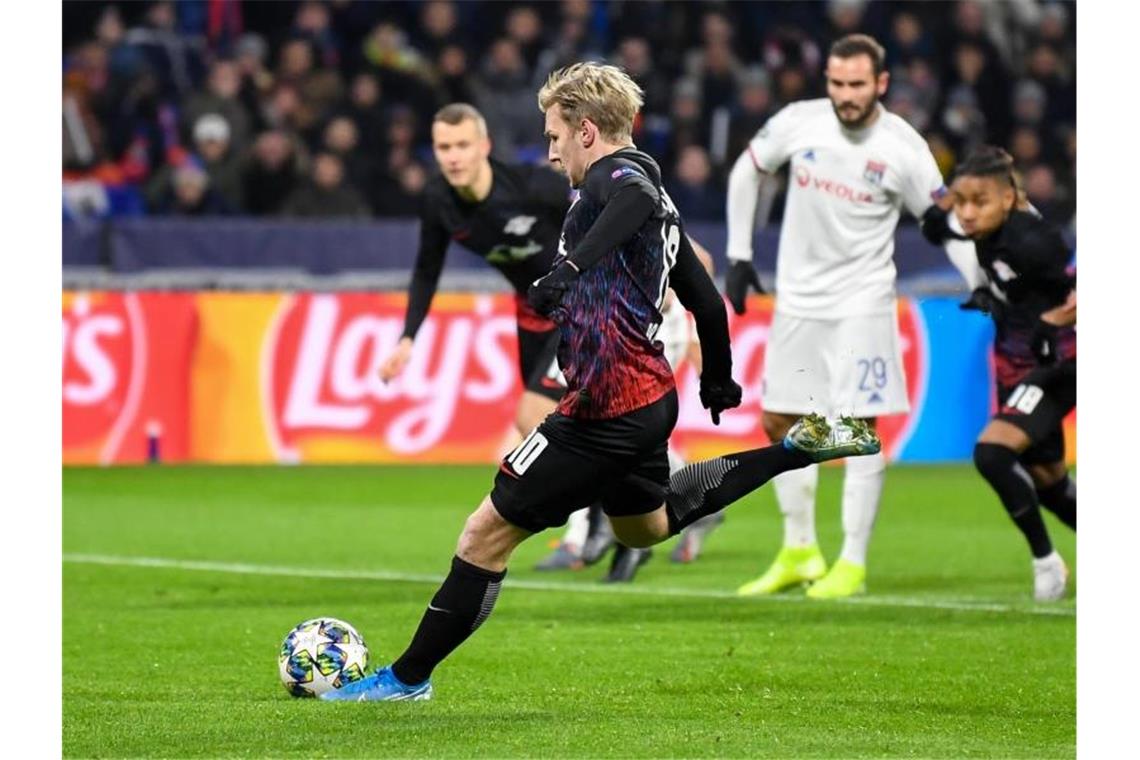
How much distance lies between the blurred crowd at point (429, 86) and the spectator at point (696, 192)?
0.06ft

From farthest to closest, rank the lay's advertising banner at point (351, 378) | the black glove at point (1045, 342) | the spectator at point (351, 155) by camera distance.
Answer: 1. the spectator at point (351, 155)
2. the lay's advertising banner at point (351, 378)
3. the black glove at point (1045, 342)

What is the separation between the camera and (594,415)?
20.7ft

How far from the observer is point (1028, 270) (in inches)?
380

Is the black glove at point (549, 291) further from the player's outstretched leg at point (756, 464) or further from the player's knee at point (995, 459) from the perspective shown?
the player's knee at point (995, 459)

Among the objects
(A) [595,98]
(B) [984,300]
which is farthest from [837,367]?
(A) [595,98]

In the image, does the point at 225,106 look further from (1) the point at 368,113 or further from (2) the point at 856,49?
(2) the point at 856,49

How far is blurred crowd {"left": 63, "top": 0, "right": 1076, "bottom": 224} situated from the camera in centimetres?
1878

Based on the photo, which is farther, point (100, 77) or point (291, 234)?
point (100, 77)

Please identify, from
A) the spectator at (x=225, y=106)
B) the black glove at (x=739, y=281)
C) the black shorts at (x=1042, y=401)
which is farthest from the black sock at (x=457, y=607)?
the spectator at (x=225, y=106)

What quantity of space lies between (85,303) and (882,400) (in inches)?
303

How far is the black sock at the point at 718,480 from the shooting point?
6730 millimetres
